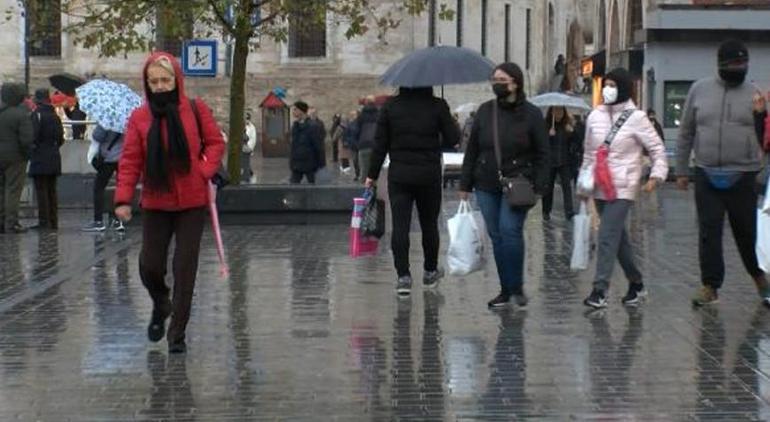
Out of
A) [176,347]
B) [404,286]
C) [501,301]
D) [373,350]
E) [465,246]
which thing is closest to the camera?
[176,347]

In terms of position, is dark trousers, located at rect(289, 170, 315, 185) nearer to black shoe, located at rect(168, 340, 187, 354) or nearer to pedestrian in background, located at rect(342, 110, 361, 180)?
pedestrian in background, located at rect(342, 110, 361, 180)

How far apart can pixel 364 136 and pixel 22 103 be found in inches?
394

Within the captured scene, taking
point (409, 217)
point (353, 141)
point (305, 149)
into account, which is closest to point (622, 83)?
point (409, 217)

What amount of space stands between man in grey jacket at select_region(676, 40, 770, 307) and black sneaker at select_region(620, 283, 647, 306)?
0.39 metres

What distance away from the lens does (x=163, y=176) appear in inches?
379

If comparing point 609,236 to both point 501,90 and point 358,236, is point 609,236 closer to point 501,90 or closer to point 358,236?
point 501,90

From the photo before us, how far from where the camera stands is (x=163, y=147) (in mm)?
9617

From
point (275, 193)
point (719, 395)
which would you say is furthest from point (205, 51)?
point (719, 395)

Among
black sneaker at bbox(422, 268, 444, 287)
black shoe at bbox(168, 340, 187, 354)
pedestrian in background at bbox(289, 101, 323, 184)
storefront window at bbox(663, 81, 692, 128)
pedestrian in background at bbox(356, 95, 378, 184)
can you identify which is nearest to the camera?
black shoe at bbox(168, 340, 187, 354)

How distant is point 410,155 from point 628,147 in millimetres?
1736

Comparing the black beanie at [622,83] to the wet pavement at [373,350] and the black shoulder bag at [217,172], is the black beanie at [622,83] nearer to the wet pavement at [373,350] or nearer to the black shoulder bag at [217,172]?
the wet pavement at [373,350]

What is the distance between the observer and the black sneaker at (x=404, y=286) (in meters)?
12.3

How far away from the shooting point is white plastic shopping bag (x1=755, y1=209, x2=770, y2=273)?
11742 millimetres

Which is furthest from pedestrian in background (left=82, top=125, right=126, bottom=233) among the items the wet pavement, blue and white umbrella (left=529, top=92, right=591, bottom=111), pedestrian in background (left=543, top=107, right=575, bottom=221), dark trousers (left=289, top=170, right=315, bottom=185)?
blue and white umbrella (left=529, top=92, right=591, bottom=111)
